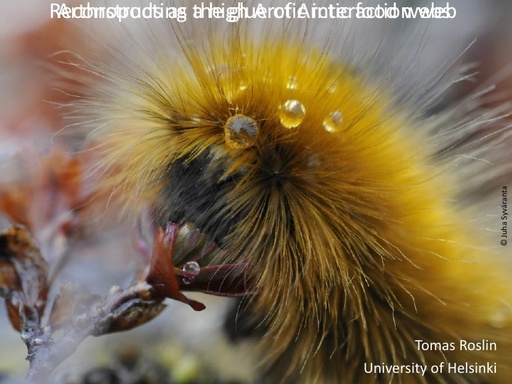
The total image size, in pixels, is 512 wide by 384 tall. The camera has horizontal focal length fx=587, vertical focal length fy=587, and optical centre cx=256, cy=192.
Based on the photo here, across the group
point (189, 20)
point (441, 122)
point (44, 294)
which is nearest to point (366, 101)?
point (441, 122)

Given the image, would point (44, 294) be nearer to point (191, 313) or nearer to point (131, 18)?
point (191, 313)

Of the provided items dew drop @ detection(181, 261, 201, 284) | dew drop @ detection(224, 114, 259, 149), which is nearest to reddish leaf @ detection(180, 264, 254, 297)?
dew drop @ detection(181, 261, 201, 284)

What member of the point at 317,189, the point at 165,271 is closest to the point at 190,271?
the point at 165,271

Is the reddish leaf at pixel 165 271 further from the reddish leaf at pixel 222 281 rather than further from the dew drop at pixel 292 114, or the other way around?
the dew drop at pixel 292 114

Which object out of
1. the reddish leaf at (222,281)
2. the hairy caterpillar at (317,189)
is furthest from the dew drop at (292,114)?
the reddish leaf at (222,281)

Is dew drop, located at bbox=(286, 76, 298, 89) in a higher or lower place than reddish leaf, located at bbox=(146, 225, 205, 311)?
higher

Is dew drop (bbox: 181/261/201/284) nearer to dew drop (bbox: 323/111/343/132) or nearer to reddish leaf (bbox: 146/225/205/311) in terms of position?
reddish leaf (bbox: 146/225/205/311)

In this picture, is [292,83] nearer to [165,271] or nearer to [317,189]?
[317,189]
